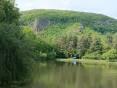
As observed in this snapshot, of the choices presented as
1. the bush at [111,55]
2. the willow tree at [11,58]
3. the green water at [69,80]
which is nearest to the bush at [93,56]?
the bush at [111,55]

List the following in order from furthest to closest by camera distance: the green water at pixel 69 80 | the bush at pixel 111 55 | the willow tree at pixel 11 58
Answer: the bush at pixel 111 55 < the green water at pixel 69 80 < the willow tree at pixel 11 58

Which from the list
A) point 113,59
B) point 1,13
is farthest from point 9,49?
point 113,59

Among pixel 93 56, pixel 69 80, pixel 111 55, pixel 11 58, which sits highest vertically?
pixel 11 58

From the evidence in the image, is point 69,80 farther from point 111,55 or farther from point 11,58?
point 111,55

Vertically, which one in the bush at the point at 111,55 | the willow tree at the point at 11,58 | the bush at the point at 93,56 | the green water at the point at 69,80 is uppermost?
the willow tree at the point at 11,58

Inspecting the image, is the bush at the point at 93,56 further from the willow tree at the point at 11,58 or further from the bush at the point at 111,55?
the willow tree at the point at 11,58

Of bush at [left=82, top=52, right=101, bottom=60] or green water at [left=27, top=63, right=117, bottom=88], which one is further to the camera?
bush at [left=82, top=52, right=101, bottom=60]

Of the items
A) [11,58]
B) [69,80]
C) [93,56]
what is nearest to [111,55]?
[93,56]

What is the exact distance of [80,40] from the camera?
19012 centimetres

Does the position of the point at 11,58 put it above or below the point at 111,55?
above

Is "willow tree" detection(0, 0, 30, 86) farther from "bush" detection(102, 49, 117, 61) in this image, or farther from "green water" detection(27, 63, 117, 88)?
"bush" detection(102, 49, 117, 61)

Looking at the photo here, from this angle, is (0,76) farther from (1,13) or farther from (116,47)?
(116,47)

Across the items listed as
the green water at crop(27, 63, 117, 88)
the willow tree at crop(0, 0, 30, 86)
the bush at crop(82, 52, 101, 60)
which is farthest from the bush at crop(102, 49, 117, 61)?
the willow tree at crop(0, 0, 30, 86)

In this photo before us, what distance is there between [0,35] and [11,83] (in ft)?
16.7
